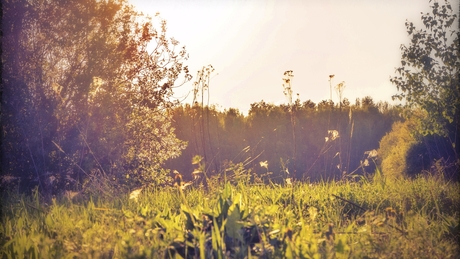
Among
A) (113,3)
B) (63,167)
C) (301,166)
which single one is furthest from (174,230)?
(301,166)

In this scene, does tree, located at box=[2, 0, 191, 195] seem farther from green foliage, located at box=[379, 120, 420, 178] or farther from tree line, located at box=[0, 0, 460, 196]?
green foliage, located at box=[379, 120, 420, 178]

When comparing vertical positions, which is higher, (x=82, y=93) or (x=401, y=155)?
(x=82, y=93)

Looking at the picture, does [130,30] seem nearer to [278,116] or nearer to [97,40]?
[97,40]

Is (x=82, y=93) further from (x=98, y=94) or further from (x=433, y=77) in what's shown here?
(x=433, y=77)

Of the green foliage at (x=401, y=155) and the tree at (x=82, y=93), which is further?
the green foliage at (x=401, y=155)

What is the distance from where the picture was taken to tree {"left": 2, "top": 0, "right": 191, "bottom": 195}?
439 inches

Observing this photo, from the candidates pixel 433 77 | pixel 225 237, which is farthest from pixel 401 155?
pixel 225 237

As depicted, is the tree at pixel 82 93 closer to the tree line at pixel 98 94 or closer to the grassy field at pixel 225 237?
the tree line at pixel 98 94

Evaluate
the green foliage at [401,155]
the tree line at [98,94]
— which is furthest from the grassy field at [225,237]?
the green foliage at [401,155]

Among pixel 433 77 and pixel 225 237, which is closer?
pixel 225 237

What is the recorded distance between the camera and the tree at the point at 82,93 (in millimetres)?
11156

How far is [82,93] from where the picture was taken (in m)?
12.2

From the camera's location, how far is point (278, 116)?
106ft

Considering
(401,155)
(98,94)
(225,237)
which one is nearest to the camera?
(225,237)
